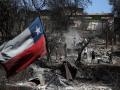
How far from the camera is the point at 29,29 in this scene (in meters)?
7.04

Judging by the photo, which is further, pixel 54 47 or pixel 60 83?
pixel 54 47

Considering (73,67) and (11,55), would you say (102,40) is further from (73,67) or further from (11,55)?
(11,55)

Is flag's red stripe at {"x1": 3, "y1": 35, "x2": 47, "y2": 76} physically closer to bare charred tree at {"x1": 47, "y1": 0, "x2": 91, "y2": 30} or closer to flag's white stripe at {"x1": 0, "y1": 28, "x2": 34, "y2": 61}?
flag's white stripe at {"x1": 0, "y1": 28, "x2": 34, "y2": 61}

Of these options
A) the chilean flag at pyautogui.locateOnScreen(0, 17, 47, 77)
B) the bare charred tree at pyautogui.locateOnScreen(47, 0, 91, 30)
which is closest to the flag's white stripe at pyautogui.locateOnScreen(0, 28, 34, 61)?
the chilean flag at pyautogui.locateOnScreen(0, 17, 47, 77)

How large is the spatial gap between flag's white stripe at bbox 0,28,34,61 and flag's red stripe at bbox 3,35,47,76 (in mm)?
67

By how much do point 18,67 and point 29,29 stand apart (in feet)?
2.24

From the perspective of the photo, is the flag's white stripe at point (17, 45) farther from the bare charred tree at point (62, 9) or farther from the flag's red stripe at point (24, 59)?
the bare charred tree at point (62, 9)

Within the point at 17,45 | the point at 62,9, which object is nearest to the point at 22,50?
the point at 17,45

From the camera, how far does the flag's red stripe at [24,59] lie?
6.84m

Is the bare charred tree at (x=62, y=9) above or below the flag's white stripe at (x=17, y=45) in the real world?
below

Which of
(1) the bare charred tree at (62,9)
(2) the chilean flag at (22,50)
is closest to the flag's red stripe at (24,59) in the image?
(2) the chilean flag at (22,50)

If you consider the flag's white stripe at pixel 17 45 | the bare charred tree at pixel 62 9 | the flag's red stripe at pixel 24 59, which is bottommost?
Answer: the bare charred tree at pixel 62 9

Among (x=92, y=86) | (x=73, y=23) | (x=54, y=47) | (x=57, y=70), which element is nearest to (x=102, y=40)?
(x=73, y=23)

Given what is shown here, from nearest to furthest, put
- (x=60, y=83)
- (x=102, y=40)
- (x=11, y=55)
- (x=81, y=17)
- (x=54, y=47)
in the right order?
(x=11, y=55) < (x=60, y=83) < (x=54, y=47) < (x=102, y=40) < (x=81, y=17)
